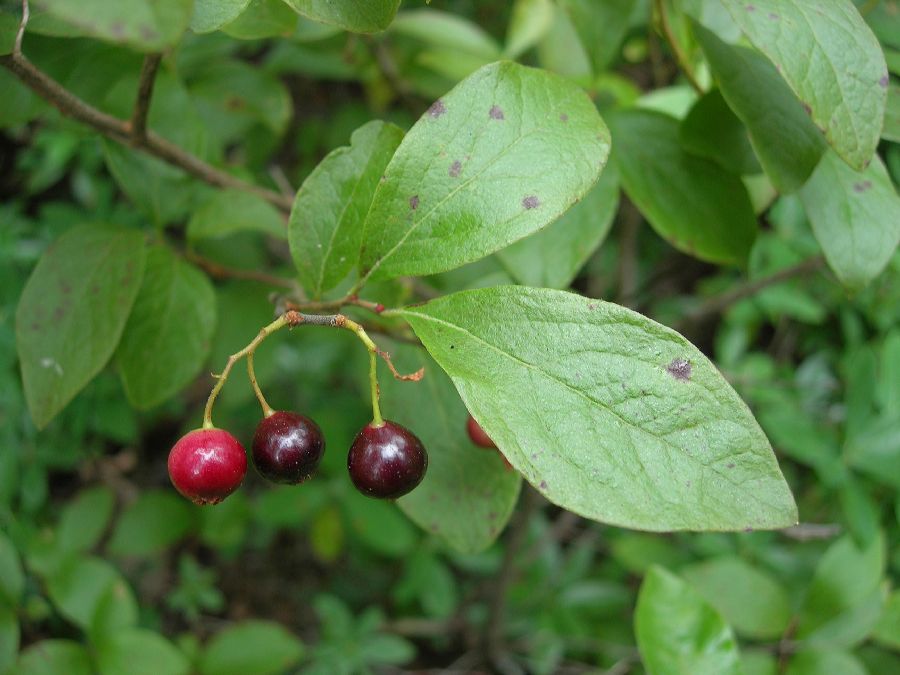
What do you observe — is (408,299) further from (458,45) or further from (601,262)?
(601,262)

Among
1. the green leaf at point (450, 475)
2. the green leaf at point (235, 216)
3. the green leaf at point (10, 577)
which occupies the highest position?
the green leaf at point (235, 216)

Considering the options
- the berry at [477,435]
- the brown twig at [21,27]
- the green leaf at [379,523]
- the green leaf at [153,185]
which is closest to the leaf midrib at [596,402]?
the berry at [477,435]

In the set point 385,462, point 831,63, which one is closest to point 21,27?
point 385,462

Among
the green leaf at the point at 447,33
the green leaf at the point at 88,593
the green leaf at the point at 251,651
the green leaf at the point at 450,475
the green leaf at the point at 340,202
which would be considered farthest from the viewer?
the green leaf at the point at 447,33

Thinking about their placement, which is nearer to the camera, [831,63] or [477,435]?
[831,63]

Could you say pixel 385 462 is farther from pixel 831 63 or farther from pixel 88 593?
pixel 88 593

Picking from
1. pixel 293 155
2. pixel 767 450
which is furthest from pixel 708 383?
pixel 293 155

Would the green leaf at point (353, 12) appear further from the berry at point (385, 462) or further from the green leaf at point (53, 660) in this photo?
the green leaf at point (53, 660)
